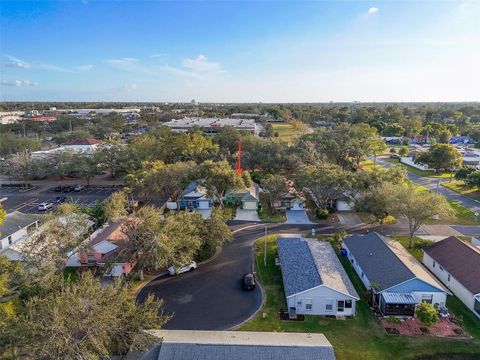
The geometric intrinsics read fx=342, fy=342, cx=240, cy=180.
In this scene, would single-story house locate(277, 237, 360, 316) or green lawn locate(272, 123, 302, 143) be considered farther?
green lawn locate(272, 123, 302, 143)

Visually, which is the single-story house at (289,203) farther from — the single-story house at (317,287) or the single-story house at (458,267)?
the single-story house at (317,287)

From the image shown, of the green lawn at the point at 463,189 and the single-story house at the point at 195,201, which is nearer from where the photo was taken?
the single-story house at the point at 195,201

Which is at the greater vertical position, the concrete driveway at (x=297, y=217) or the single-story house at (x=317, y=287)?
the single-story house at (x=317, y=287)

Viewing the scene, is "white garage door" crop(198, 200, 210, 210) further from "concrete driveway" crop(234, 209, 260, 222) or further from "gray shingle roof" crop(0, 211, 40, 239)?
"gray shingle roof" crop(0, 211, 40, 239)

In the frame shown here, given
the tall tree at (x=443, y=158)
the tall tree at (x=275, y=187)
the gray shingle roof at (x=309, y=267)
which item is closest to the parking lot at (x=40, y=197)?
the tall tree at (x=275, y=187)

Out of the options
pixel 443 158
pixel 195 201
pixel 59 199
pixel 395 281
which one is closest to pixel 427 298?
pixel 395 281

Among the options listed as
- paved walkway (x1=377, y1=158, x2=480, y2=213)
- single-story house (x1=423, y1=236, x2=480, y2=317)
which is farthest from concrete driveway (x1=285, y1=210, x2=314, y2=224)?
paved walkway (x1=377, y1=158, x2=480, y2=213)
